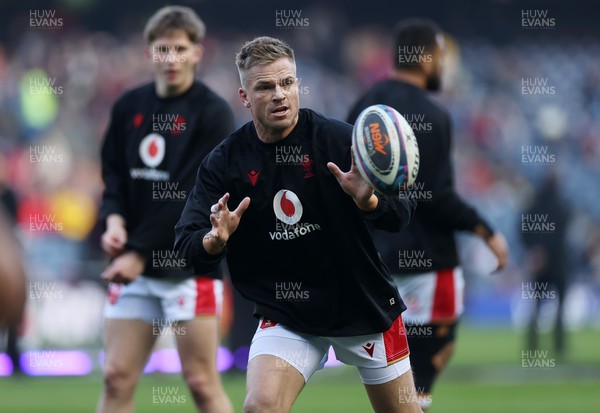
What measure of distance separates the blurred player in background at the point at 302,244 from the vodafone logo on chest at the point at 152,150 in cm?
166

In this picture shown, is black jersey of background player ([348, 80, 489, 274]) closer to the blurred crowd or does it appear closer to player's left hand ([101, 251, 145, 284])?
player's left hand ([101, 251, 145, 284])

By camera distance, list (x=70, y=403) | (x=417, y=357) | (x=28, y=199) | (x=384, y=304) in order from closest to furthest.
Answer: (x=384, y=304)
(x=417, y=357)
(x=70, y=403)
(x=28, y=199)

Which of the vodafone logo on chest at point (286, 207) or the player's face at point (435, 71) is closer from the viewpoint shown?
the vodafone logo on chest at point (286, 207)

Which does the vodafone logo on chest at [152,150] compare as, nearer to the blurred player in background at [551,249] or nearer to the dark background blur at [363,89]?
the dark background blur at [363,89]

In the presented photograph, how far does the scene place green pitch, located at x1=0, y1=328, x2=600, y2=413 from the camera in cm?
967

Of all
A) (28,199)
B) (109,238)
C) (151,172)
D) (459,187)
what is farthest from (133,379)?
(459,187)

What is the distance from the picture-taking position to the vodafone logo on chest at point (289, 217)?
16.6ft

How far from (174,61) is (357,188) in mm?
2419

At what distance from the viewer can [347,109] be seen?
21062 millimetres

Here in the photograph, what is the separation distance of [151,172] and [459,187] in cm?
1426

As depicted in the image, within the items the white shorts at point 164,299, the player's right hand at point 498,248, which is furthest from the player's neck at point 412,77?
the white shorts at point 164,299

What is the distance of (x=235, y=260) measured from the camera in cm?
521

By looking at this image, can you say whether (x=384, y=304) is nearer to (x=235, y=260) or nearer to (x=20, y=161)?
(x=235, y=260)

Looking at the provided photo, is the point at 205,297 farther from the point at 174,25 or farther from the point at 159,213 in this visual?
the point at 174,25
